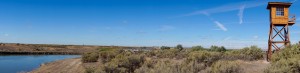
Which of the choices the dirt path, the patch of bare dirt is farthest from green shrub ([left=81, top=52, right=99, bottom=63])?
the patch of bare dirt

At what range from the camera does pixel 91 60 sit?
39938 mm

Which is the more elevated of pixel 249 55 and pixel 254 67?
pixel 249 55

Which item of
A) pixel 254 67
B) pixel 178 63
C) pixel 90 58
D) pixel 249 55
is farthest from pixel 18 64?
pixel 254 67

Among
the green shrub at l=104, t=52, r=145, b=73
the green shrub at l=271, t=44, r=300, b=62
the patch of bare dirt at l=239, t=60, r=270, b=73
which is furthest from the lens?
the green shrub at l=104, t=52, r=145, b=73

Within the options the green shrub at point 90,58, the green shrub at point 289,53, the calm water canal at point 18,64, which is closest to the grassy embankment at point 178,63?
the green shrub at point 90,58

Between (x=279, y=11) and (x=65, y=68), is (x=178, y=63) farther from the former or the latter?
(x=65, y=68)

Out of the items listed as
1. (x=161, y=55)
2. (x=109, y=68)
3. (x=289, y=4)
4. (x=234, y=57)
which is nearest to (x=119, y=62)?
(x=109, y=68)

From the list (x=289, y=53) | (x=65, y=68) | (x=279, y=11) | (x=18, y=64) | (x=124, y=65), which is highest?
(x=279, y=11)

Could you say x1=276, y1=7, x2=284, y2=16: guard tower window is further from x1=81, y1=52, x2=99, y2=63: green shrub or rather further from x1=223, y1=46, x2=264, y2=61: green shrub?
x1=81, y1=52, x2=99, y2=63: green shrub

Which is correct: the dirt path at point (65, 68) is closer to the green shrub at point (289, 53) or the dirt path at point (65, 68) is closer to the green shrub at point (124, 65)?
the green shrub at point (124, 65)

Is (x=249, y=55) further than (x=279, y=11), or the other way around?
(x=249, y=55)

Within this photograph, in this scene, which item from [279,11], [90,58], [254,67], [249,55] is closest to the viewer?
[254,67]

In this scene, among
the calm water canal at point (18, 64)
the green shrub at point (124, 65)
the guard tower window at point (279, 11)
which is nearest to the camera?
the green shrub at point (124, 65)

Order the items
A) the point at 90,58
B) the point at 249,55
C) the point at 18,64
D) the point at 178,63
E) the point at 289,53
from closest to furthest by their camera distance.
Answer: the point at 289,53, the point at 178,63, the point at 249,55, the point at 90,58, the point at 18,64
